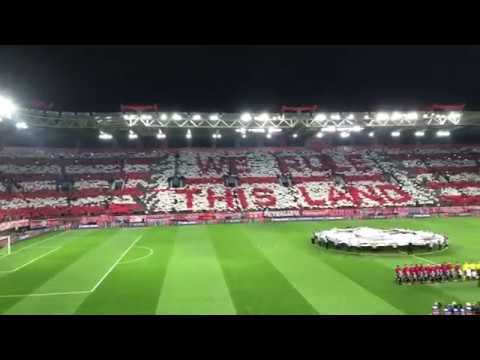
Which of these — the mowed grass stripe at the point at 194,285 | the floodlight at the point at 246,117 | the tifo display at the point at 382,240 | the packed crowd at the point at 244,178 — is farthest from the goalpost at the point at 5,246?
the floodlight at the point at 246,117

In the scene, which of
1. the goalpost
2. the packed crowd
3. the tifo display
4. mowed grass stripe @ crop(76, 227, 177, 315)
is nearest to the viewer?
mowed grass stripe @ crop(76, 227, 177, 315)

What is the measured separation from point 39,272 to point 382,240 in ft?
63.0

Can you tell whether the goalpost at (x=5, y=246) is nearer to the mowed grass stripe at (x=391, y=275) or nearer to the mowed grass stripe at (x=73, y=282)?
the mowed grass stripe at (x=73, y=282)

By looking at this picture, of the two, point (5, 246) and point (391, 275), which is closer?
point (391, 275)

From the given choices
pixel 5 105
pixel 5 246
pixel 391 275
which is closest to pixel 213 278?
pixel 391 275

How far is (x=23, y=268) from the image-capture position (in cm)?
2284

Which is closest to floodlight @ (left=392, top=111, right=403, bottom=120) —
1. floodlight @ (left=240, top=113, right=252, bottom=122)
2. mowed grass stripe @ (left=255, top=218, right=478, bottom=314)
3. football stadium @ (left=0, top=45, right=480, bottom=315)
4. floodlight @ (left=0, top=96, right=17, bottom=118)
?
football stadium @ (left=0, top=45, right=480, bottom=315)

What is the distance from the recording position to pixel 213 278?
19.4 metres

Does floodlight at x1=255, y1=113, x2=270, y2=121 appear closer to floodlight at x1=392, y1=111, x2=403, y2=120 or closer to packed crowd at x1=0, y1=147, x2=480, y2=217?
floodlight at x1=392, y1=111, x2=403, y2=120

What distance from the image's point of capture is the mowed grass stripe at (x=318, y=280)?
47.1ft

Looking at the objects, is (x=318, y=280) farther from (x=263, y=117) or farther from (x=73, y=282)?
(x=263, y=117)

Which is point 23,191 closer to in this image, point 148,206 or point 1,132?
point 1,132

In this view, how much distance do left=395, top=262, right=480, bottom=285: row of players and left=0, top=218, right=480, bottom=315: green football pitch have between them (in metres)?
0.44

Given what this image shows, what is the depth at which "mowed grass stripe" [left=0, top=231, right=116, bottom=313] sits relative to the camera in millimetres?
17870
